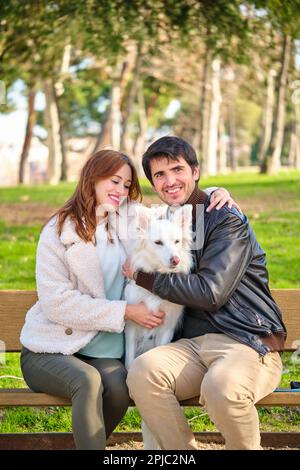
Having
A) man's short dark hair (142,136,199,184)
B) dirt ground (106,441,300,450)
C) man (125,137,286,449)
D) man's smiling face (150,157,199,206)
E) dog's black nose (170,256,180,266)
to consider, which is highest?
man's short dark hair (142,136,199,184)

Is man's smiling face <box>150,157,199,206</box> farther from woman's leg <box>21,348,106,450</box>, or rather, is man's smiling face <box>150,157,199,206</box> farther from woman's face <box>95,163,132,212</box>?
woman's leg <box>21,348,106,450</box>

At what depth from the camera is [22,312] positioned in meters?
5.09

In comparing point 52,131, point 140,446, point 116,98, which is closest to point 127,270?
point 140,446

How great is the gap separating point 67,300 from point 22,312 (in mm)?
755

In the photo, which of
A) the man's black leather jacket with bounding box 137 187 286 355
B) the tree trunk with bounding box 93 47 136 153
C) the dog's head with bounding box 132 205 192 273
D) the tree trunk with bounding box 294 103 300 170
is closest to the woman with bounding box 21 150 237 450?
the dog's head with bounding box 132 205 192 273

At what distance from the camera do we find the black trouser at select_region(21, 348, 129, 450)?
402cm

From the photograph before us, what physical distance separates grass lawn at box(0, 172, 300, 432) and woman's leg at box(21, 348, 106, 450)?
1.35 metres

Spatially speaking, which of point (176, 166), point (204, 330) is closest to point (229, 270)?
point (204, 330)

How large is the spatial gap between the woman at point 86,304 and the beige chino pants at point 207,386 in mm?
212

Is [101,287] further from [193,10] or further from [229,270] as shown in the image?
[193,10]

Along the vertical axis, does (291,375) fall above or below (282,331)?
below
